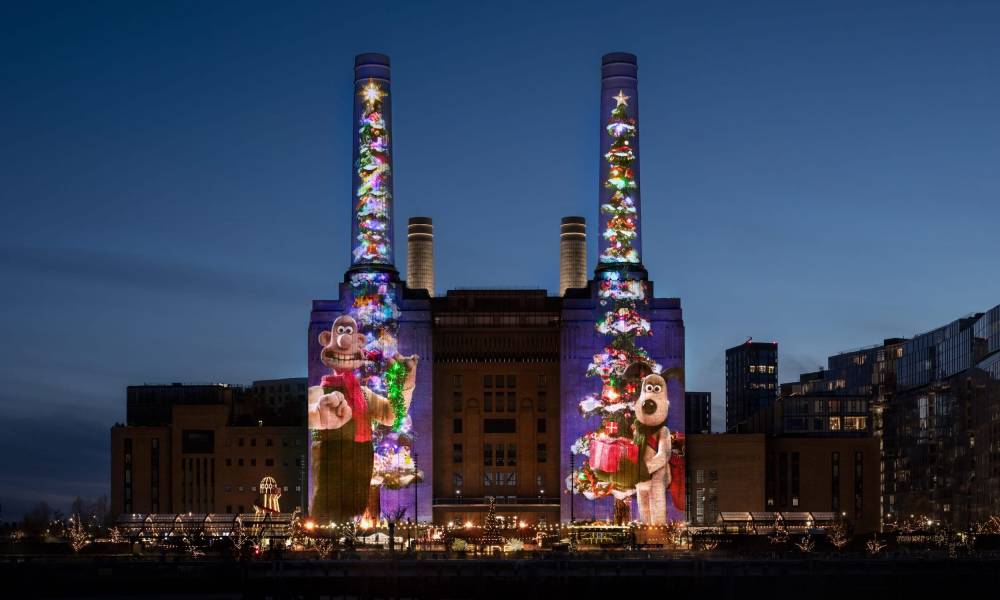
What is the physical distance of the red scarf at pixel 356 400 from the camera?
185 metres

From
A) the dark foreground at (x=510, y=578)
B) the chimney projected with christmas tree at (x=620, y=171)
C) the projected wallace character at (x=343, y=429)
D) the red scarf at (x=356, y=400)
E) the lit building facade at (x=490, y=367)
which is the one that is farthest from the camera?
the chimney projected with christmas tree at (x=620, y=171)

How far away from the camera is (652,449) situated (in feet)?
607

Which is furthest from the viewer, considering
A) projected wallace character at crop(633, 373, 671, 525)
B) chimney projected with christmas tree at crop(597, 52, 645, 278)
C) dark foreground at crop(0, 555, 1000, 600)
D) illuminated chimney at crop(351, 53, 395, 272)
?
chimney projected with christmas tree at crop(597, 52, 645, 278)

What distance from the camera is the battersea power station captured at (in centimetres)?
18488

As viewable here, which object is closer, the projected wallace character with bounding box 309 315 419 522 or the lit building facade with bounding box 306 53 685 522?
the projected wallace character with bounding box 309 315 419 522

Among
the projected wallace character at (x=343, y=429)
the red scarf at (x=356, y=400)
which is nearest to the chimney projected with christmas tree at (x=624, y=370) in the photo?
the projected wallace character at (x=343, y=429)

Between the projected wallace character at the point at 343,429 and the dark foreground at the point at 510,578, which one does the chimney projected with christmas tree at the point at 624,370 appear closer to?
the projected wallace character at the point at 343,429

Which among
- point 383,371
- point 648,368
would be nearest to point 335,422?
point 383,371

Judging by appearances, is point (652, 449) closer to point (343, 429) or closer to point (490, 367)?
point (490, 367)

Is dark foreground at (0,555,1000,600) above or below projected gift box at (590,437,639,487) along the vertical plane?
below

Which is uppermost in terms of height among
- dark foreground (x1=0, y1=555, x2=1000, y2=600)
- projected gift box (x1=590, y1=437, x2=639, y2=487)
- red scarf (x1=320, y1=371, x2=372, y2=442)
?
red scarf (x1=320, y1=371, x2=372, y2=442)

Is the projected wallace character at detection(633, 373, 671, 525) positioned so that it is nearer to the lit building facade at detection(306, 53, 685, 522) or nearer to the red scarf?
the lit building facade at detection(306, 53, 685, 522)

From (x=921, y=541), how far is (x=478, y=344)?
52.4m

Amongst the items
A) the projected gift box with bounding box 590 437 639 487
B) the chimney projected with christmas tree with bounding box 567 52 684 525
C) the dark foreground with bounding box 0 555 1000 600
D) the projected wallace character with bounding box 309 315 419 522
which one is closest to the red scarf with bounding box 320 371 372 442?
the projected wallace character with bounding box 309 315 419 522
